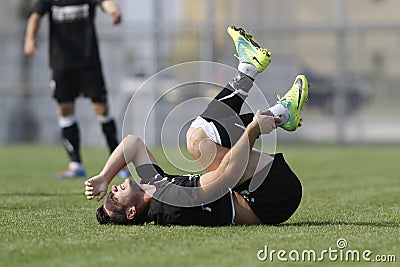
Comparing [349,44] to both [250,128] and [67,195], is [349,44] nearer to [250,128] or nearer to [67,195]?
[67,195]

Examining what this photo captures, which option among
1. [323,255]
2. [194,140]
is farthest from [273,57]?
[323,255]

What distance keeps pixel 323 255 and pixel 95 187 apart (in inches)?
65.9

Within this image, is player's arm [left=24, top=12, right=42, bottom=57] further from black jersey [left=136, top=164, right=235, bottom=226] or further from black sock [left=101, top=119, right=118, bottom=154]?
black jersey [left=136, top=164, right=235, bottom=226]

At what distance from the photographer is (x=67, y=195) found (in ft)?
23.9

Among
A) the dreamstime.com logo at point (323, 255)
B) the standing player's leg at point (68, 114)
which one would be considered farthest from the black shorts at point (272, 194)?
the standing player's leg at point (68, 114)

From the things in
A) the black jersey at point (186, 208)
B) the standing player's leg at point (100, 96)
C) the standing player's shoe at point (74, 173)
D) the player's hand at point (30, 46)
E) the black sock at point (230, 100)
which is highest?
the black sock at point (230, 100)

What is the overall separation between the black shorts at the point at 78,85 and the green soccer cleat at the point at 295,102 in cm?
423

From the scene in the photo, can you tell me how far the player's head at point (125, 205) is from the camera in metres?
5.08

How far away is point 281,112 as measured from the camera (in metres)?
5.01

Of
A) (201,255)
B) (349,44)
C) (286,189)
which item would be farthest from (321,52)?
(201,255)

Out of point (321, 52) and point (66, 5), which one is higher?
point (66, 5)

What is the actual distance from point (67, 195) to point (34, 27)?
272cm

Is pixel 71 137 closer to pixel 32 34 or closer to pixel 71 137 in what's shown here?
pixel 71 137

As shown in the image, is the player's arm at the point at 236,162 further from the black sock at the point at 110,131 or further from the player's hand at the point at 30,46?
the player's hand at the point at 30,46
